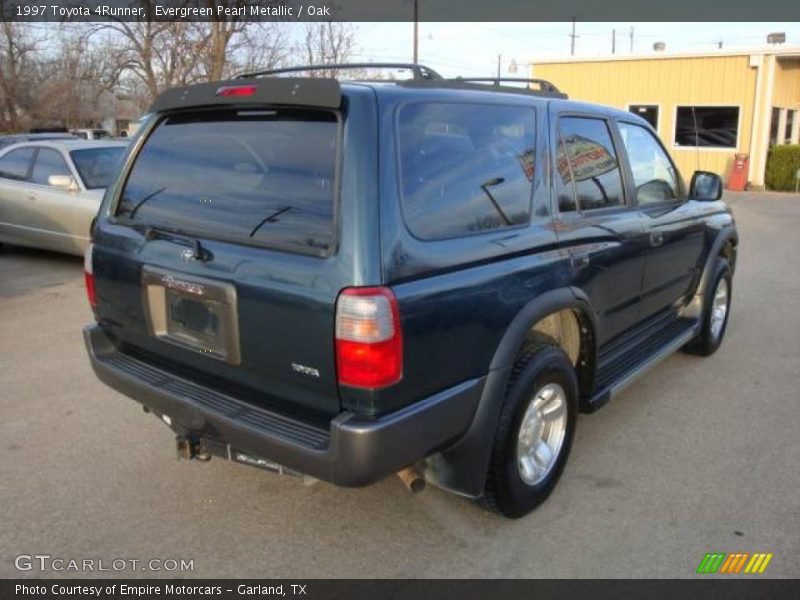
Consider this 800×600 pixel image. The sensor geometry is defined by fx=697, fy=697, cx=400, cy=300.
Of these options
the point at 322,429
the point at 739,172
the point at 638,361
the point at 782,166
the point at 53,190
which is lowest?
the point at 739,172

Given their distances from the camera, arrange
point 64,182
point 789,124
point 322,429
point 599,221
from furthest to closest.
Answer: point 789,124
point 64,182
point 599,221
point 322,429

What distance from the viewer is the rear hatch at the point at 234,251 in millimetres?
2492

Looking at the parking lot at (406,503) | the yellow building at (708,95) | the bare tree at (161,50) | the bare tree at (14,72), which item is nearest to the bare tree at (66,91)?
the bare tree at (14,72)

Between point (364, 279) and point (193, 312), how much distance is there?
880 millimetres

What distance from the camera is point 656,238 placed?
4168 mm

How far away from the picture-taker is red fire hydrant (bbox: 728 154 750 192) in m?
20.0

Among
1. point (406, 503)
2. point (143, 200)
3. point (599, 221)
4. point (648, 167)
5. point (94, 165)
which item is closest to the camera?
point (143, 200)

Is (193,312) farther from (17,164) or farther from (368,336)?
(17,164)

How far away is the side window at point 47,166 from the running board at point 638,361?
7.13 meters

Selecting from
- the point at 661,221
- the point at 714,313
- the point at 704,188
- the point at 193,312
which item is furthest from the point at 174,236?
the point at 714,313

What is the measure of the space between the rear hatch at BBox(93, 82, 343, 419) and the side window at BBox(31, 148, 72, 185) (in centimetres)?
611
